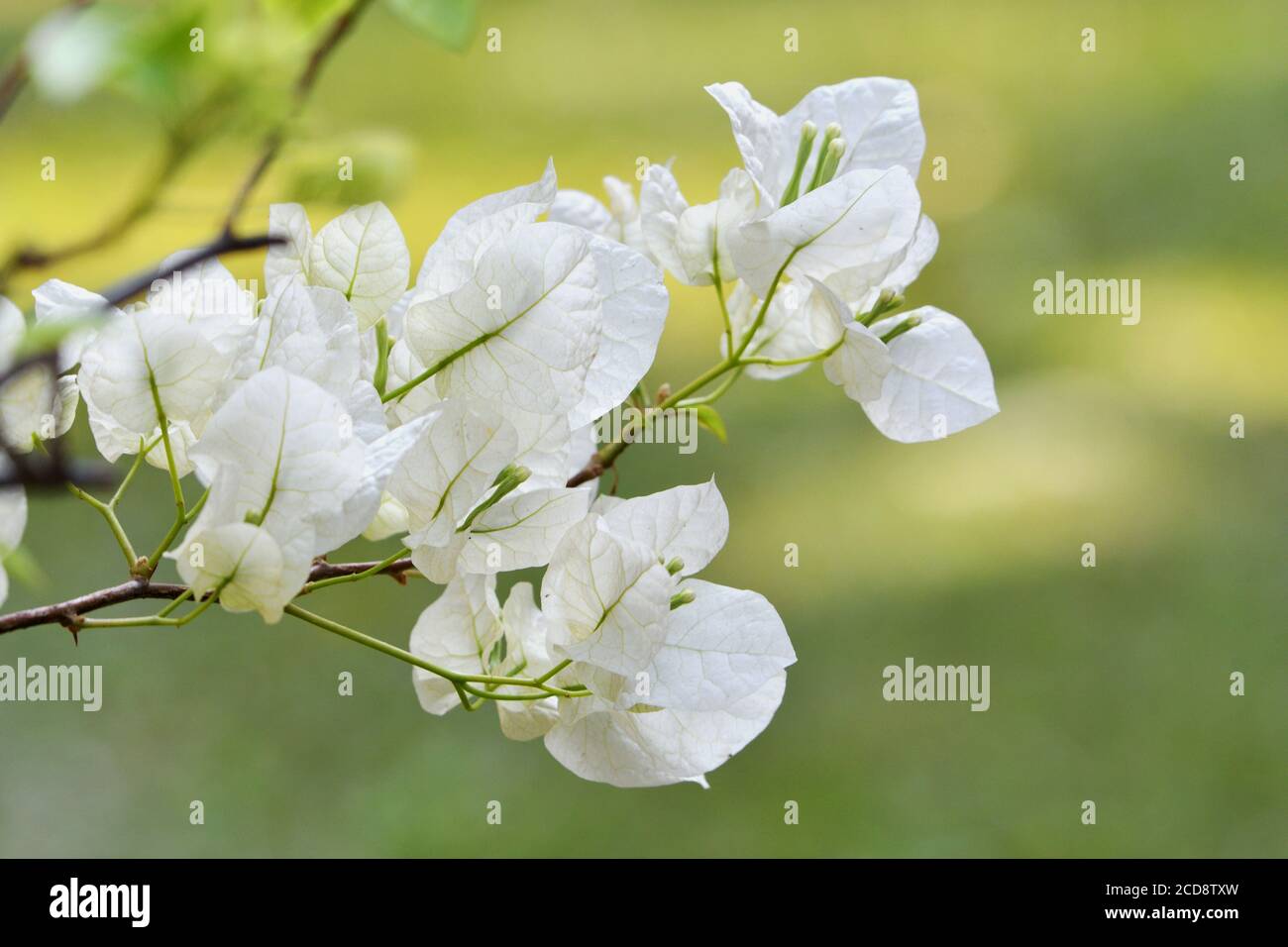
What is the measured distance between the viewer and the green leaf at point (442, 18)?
0.25m

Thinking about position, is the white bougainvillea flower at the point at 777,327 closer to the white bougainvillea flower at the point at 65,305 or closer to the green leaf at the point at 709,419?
the green leaf at the point at 709,419

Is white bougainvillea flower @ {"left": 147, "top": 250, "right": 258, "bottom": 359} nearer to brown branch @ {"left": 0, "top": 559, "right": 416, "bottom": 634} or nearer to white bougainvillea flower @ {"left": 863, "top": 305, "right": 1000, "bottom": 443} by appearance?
brown branch @ {"left": 0, "top": 559, "right": 416, "bottom": 634}

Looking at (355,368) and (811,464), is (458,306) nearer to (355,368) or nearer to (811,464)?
(355,368)

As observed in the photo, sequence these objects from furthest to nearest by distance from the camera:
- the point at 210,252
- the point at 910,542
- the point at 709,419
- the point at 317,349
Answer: the point at 910,542, the point at 709,419, the point at 317,349, the point at 210,252

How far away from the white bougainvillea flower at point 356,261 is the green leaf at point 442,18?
0.18 ft

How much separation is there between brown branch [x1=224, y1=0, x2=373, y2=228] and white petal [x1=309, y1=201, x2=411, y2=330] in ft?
0.17

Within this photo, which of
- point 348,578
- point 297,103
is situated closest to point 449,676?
point 348,578

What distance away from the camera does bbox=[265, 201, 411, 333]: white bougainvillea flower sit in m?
0.30

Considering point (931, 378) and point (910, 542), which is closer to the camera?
point (931, 378)

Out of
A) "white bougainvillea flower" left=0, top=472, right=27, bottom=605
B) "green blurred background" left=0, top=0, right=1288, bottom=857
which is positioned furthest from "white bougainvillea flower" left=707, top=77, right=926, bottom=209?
"green blurred background" left=0, top=0, right=1288, bottom=857

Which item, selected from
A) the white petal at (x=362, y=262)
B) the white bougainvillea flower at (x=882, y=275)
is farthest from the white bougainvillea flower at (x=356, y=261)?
the white bougainvillea flower at (x=882, y=275)

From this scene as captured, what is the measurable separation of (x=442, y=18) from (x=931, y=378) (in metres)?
0.16

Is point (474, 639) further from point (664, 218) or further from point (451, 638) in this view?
point (664, 218)

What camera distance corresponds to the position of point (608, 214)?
396 mm
